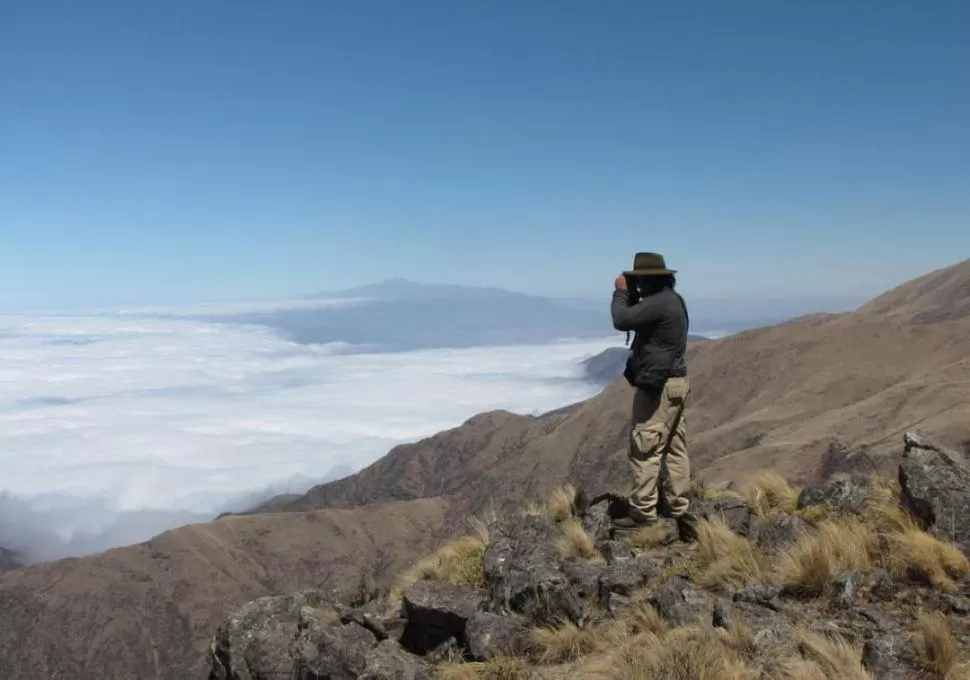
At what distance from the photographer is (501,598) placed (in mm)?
6215

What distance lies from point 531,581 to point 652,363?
2.55 meters

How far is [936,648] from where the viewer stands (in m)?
4.20

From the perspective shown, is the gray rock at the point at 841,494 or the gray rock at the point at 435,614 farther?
the gray rock at the point at 841,494

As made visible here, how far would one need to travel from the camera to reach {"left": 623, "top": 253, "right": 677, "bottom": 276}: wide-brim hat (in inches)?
277

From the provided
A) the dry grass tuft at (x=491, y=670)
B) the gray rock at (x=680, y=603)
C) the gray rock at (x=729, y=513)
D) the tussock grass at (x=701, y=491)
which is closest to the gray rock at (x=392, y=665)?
the dry grass tuft at (x=491, y=670)

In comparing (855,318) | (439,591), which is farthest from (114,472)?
(439,591)

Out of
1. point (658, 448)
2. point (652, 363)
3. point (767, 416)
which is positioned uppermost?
point (652, 363)

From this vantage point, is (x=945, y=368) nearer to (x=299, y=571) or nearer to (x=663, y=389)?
(x=663, y=389)

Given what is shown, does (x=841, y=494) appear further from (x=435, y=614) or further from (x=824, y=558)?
(x=435, y=614)

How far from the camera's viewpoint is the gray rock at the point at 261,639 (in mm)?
5805

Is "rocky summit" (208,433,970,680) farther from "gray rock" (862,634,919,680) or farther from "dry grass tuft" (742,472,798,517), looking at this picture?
"dry grass tuft" (742,472,798,517)

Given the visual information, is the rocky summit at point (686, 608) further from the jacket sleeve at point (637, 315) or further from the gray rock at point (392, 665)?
the jacket sleeve at point (637, 315)

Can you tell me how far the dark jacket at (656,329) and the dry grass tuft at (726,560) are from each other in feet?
5.25

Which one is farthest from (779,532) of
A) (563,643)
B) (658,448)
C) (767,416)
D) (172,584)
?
(172,584)
